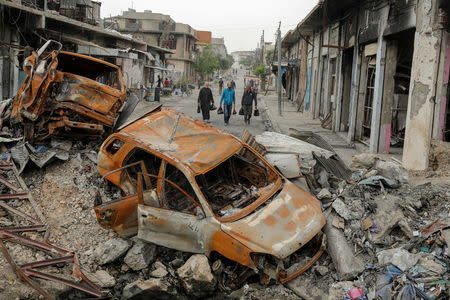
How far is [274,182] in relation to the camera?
621 cm

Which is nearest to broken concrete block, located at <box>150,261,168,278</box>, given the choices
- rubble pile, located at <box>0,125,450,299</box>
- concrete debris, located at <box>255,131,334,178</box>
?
rubble pile, located at <box>0,125,450,299</box>

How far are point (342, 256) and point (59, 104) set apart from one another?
604 cm

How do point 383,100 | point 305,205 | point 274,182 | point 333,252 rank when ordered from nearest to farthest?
point 333,252 → point 305,205 → point 274,182 → point 383,100

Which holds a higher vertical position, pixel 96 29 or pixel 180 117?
pixel 96 29

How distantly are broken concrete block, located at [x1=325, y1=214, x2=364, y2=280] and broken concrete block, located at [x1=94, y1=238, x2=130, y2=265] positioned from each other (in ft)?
8.54

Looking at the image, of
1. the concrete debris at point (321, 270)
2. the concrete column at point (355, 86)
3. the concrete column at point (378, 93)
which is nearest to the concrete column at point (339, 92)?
the concrete column at point (355, 86)

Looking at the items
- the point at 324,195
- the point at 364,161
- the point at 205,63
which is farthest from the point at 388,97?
the point at 205,63

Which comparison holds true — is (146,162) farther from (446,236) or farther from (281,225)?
(446,236)

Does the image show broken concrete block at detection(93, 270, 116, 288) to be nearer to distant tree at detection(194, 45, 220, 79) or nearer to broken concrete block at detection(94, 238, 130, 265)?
broken concrete block at detection(94, 238, 130, 265)

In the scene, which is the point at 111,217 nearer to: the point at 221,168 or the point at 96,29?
the point at 221,168

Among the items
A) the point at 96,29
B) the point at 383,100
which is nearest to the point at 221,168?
the point at 383,100

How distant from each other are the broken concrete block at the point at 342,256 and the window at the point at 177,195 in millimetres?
1803

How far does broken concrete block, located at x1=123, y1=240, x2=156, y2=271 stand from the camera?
532 centimetres

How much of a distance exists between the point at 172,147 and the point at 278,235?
1.97 meters
